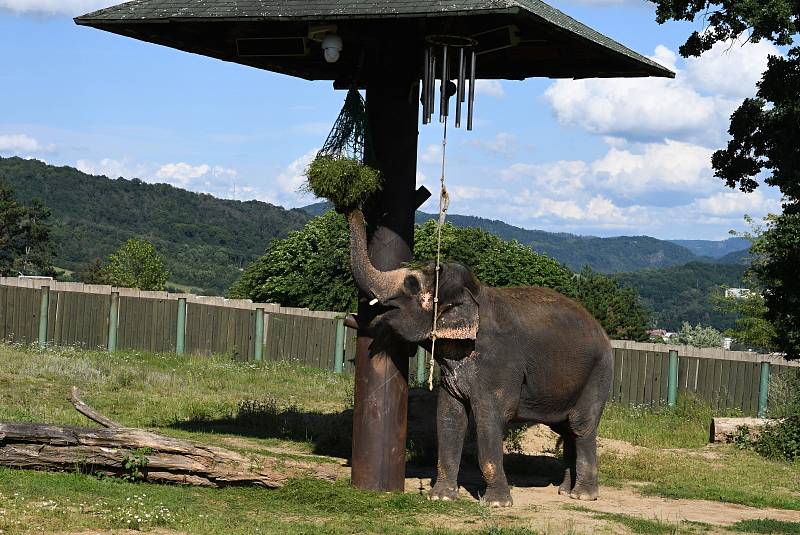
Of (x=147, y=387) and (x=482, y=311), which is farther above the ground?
(x=482, y=311)

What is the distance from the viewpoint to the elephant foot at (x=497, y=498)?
12.6m

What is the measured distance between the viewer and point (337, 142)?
509 inches

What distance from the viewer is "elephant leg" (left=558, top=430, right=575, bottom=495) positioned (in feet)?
46.0

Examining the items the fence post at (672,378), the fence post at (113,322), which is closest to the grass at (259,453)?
the fence post at (672,378)

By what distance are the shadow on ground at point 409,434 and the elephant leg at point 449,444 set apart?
776 millimetres

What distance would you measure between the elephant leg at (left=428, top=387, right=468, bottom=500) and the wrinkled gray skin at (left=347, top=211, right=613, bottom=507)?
1 cm

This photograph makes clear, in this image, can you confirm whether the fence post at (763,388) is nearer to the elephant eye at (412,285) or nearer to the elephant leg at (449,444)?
the elephant leg at (449,444)

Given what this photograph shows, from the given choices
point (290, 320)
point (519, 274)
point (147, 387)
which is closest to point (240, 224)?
point (519, 274)

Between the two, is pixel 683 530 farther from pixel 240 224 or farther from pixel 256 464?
pixel 240 224

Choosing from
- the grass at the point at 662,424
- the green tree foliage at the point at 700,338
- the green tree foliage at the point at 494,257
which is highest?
the green tree foliage at the point at 494,257

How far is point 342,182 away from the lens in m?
12.6

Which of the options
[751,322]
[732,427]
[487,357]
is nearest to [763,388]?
[732,427]

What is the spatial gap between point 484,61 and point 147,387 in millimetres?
10270

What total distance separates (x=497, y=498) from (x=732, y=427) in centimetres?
889
